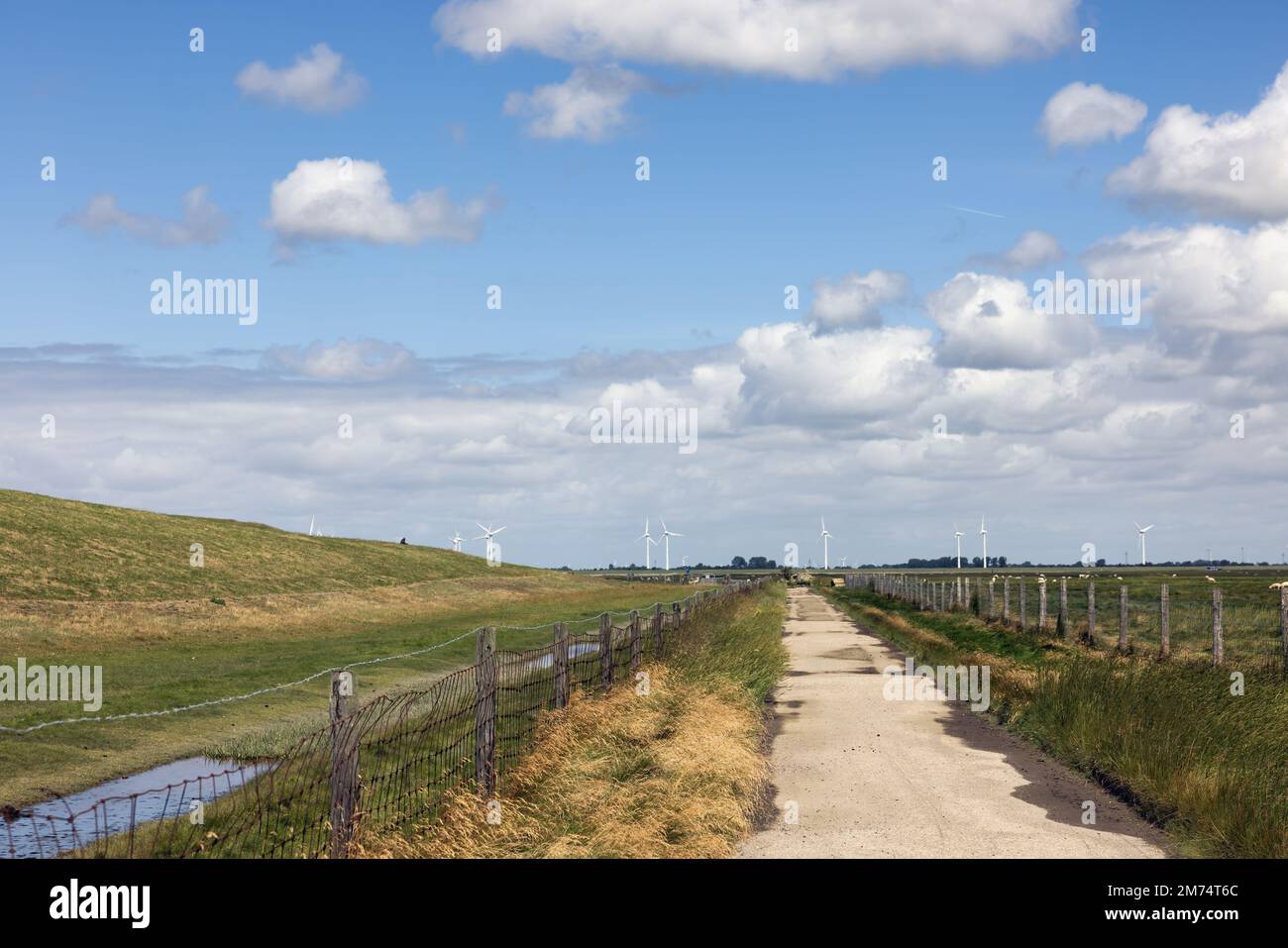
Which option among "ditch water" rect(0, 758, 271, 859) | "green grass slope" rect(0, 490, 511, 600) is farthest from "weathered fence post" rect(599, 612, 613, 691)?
"green grass slope" rect(0, 490, 511, 600)

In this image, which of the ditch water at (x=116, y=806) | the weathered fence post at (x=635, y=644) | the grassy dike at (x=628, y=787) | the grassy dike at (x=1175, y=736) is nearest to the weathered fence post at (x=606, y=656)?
the grassy dike at (x=628, y=787)

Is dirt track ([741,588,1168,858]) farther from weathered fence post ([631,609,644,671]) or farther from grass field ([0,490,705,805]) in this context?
grass field ([0,490,705,805])

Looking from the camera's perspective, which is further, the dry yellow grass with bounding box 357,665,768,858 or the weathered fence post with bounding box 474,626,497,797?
the weathered fence post with bounding box 474,626,497,797

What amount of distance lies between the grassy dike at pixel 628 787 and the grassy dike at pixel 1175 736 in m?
4.02

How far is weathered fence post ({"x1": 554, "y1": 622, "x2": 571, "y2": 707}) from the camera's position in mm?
17234

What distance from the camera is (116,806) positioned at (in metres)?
16.1

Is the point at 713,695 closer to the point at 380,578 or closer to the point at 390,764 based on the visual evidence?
the point at 390,764

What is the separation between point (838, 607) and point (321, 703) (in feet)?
160

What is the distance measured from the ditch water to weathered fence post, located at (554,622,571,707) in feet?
13.0

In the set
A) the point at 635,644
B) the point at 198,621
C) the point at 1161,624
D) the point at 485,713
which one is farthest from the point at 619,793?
the point at 198,621

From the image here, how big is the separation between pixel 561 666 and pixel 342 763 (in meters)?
7.81

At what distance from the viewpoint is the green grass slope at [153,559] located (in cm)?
4806

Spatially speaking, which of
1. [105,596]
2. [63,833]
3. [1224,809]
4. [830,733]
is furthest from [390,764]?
[105,596]

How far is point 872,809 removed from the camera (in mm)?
13445
